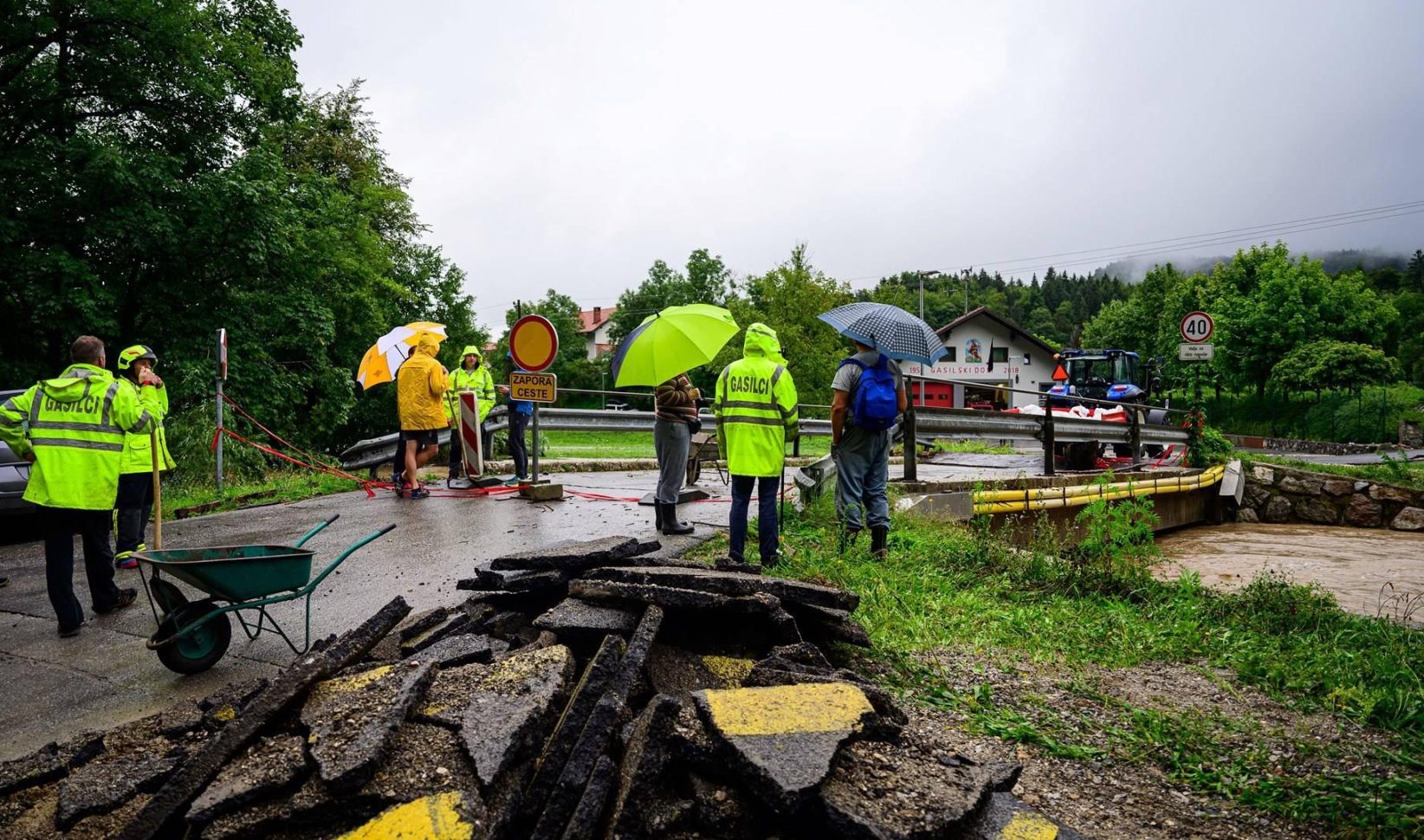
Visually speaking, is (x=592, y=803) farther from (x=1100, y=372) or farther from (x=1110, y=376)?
(x=1100, y=372)

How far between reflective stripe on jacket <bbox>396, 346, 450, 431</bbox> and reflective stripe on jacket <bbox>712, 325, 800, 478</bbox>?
5662mm

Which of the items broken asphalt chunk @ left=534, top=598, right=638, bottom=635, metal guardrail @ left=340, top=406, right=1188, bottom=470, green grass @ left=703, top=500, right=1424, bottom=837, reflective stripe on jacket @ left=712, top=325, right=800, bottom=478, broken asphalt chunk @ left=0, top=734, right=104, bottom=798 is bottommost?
green grass @ left=703, top=500, right=1424, bottom=837

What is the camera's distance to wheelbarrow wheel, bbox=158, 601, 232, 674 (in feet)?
14.4

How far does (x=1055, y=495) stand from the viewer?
10.7m

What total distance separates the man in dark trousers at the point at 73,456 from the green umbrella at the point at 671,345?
3833 millimetres

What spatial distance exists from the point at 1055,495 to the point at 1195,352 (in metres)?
9.35

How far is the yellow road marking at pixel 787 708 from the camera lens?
2984 millimetres

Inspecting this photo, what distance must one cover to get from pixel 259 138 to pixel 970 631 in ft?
67.6

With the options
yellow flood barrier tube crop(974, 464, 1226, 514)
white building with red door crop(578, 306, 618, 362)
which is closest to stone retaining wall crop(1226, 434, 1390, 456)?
yellow flood barrier tube crop(974, 464, 1226, 514)

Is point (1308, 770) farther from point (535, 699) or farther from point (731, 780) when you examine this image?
point (535, 699)

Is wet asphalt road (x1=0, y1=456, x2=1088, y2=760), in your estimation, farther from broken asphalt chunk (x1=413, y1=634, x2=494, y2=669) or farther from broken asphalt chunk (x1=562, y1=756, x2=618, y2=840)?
broken asphalt chunk (x1=562, y1=756, x2=618, y2=840)

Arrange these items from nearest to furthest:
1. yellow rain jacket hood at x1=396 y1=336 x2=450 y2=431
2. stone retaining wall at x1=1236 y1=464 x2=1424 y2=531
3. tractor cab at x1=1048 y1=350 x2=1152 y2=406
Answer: yellow rain jacket hood at x1=396 y1=336 x2=450 y2=431
stone retaining wall at x1=1236 y1=464 x2=1424 y2=531
tractor cab at x1=1048 y1=350 x2=1152 y2=406

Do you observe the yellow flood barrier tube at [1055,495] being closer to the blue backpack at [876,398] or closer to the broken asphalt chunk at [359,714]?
the blue backpack at [876,398]

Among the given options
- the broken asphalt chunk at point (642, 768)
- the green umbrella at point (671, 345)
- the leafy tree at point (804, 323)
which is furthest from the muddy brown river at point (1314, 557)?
the leafy tree at point (804, 323)
